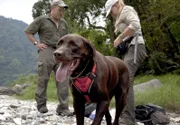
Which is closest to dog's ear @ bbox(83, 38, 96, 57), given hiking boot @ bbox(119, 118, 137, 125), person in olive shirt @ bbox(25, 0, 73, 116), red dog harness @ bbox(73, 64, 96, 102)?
red dog harness @ bbox(73, 64, 96, 102)

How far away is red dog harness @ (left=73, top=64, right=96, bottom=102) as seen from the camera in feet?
14.7

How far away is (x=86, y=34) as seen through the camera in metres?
30.9

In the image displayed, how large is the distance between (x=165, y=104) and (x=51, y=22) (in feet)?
13.0

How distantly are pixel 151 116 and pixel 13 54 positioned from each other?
104955 millimetres

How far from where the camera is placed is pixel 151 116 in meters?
7.85

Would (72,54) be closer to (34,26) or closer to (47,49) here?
(47,49)

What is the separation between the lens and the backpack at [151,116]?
774cm

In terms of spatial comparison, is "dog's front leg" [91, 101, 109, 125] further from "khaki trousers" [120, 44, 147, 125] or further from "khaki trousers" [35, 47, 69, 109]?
"khaki trousers" [35, 47, 69, 109]

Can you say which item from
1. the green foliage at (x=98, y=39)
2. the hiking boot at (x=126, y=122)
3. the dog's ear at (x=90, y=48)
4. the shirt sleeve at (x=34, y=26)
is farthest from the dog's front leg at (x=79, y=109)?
the green foliage at (x=98, y=39)

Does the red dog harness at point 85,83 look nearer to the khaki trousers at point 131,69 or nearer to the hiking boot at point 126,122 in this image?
the khaki trousers at point 131,69

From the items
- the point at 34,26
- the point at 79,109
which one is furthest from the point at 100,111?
the point at 34,26

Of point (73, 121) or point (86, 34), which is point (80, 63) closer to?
point (73, 121)

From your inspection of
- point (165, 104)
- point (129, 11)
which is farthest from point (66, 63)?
point (165, 104)

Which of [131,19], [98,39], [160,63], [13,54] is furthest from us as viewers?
[13,54]
